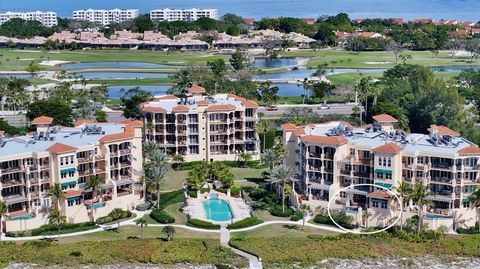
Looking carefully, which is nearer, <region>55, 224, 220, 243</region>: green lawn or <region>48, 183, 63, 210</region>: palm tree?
<region>55, 224, 220, 243</region>: green lawn

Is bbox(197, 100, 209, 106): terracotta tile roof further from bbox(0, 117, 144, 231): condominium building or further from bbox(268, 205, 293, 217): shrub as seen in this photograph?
bbox(268, 205, 293, 217): shrub

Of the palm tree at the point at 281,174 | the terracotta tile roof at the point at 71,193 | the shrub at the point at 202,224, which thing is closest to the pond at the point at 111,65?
the palm tree at the point at 281,174

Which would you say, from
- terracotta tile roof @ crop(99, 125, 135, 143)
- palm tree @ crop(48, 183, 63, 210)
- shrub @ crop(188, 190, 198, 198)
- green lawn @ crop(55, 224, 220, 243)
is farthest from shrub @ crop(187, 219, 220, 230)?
palm tree @ crop(48, 183, 63, 210)

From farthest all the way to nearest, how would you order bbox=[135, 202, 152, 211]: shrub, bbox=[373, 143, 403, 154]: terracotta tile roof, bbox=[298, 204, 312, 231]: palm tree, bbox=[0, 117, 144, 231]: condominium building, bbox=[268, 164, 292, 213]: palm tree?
1. bbox=[135, 202, 152, 211]: shrub
2. bbox=[268, 164, 292, 213]: palm tree
3. bbox=[298, 204, 312, 231]: palm tree
4. bbox=[373, 143, 403, 154]: terracotta tile roof
5. bbox=[0, 117, 144, 231]: condominium building

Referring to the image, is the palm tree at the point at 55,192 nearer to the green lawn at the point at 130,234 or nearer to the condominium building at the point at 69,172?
the condominium building at the point at 69,172

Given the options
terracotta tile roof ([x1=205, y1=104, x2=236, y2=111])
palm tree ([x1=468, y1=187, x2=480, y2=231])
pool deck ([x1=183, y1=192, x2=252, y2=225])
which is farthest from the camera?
terracotta tile roof ([x1=205, y1=104, x2=236, y2=111])
